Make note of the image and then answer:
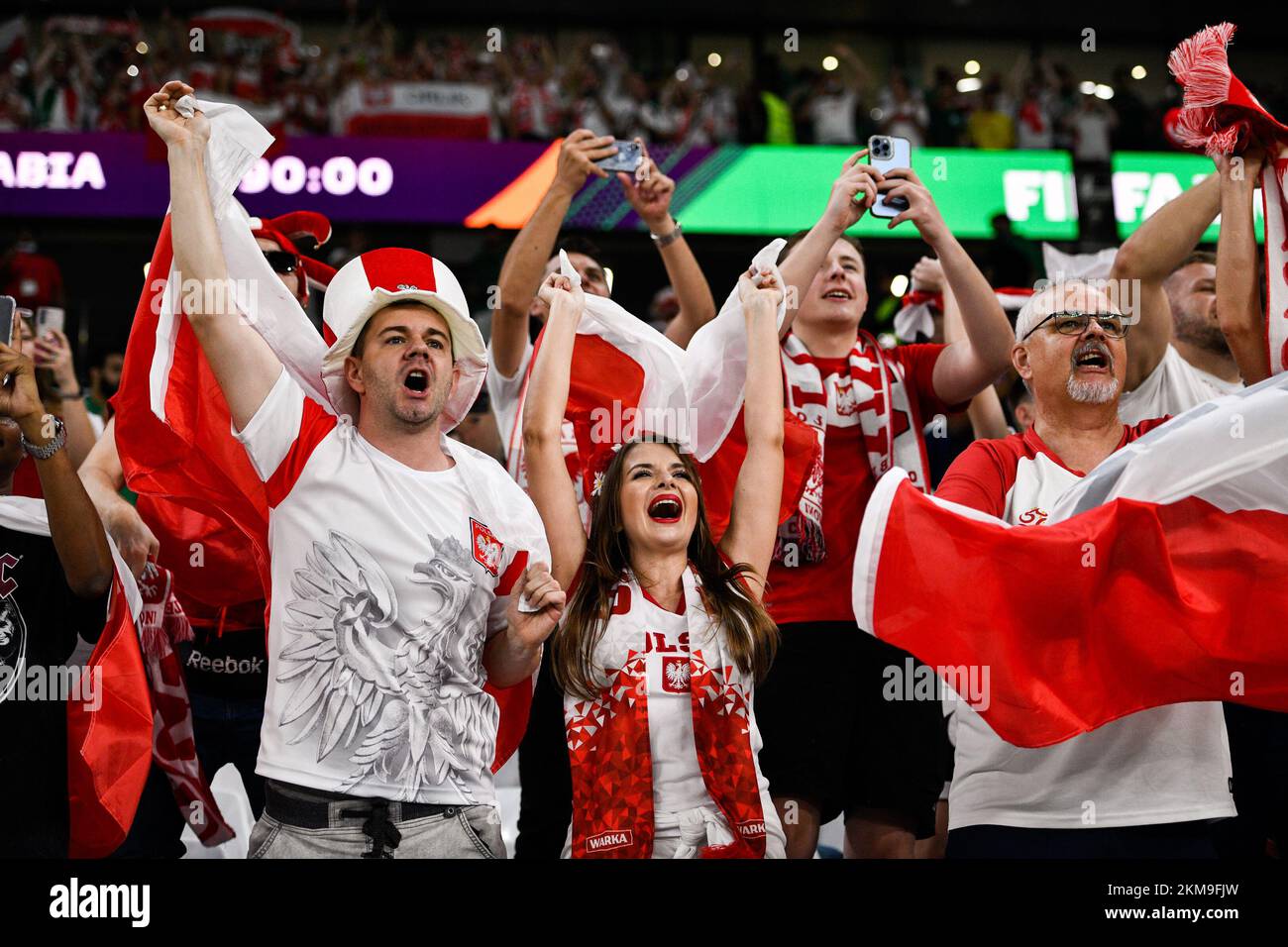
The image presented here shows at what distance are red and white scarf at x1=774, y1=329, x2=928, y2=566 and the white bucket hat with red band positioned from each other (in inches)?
37.5

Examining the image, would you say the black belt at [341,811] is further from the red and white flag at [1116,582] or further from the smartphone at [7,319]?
the smartphone at [7,319]

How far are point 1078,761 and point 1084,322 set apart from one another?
3.27 ft

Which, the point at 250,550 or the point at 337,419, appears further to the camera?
the point at 250,550

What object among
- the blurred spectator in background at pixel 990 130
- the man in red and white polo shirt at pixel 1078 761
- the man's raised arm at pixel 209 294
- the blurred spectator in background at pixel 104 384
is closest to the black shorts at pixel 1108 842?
the man in red and white polo shirt at pixel 1078 761

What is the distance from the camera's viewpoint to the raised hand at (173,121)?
2633 mm

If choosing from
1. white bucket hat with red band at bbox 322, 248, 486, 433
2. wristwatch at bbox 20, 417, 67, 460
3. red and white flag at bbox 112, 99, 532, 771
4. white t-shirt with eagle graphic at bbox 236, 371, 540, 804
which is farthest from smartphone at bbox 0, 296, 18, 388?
white t-shirt with eagle graphic at bbox 236, 371, 540, 804

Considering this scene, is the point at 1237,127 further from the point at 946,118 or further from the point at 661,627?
the point at 946,118

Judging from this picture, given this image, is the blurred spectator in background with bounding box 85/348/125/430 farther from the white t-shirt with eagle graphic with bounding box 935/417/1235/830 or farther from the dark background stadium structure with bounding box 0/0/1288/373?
the white t-shirt with eagle graphic with bounding box 935/417/1235/830

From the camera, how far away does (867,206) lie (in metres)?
3.53

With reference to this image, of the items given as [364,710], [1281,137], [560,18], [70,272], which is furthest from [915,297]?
[560,18]

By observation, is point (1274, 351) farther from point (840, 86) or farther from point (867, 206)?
point (840, 86)

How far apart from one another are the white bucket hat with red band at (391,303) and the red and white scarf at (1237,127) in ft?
5.50

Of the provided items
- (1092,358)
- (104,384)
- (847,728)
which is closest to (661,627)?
(847,728)
